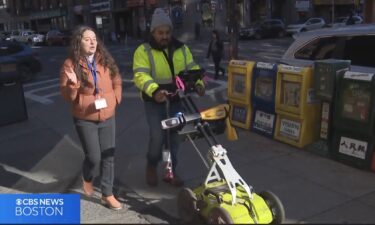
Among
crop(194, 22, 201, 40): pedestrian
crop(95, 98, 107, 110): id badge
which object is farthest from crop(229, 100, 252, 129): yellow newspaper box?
crop(194, 22, 201, 40): pedestrian

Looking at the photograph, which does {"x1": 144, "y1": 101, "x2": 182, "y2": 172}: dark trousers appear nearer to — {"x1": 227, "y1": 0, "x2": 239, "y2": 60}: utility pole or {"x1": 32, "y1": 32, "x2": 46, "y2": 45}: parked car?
{"x1": 227, "y1": 0, "x2": 239, "y2": 60}: utility pole

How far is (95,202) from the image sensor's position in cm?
484

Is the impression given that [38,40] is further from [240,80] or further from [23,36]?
[240,80]

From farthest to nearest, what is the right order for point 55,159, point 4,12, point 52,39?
point 4,12, point 52,39, point 55,159

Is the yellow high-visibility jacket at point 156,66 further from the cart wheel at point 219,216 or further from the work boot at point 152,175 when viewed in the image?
the cart wheel at point 219,216

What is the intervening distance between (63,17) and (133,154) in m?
53.1

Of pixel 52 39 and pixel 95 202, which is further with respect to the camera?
pixel 52 39

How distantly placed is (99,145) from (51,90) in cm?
984

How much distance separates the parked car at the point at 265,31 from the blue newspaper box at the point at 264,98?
30696 mm

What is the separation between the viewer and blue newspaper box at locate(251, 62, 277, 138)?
7.01 metres

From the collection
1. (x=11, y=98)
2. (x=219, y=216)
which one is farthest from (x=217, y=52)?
(x=219, y=216)

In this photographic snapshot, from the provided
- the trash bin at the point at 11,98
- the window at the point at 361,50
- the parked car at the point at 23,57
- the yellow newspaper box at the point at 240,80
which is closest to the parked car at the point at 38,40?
the parked car at the point at 23,57

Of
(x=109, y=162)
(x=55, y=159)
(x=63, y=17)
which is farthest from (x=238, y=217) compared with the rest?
(x=63, y=17)

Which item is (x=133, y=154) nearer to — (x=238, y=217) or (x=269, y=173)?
(x=269, y=173)
